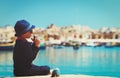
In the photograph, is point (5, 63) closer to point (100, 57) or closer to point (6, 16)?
point (6, 16)

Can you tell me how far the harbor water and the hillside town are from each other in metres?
0.09

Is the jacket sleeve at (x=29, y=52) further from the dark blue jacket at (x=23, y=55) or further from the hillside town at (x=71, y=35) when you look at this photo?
the hillside town at (x=71, y=35)

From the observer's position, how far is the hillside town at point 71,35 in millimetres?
3189

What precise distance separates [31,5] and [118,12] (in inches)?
32.8

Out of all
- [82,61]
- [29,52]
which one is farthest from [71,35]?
[29,52]

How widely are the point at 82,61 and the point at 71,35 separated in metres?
0.27

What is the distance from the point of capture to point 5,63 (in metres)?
3.18

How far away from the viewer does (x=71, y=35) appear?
3240mm

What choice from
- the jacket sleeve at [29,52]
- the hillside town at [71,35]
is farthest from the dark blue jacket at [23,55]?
the hillside town at [71,35]

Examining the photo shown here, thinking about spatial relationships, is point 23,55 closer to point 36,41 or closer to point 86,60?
point 36,41

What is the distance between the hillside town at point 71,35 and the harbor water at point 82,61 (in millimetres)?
87

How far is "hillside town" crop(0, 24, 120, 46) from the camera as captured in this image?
3.19m

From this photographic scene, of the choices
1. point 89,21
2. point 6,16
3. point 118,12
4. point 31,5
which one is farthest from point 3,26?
point 118,12

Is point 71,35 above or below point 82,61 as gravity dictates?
above
